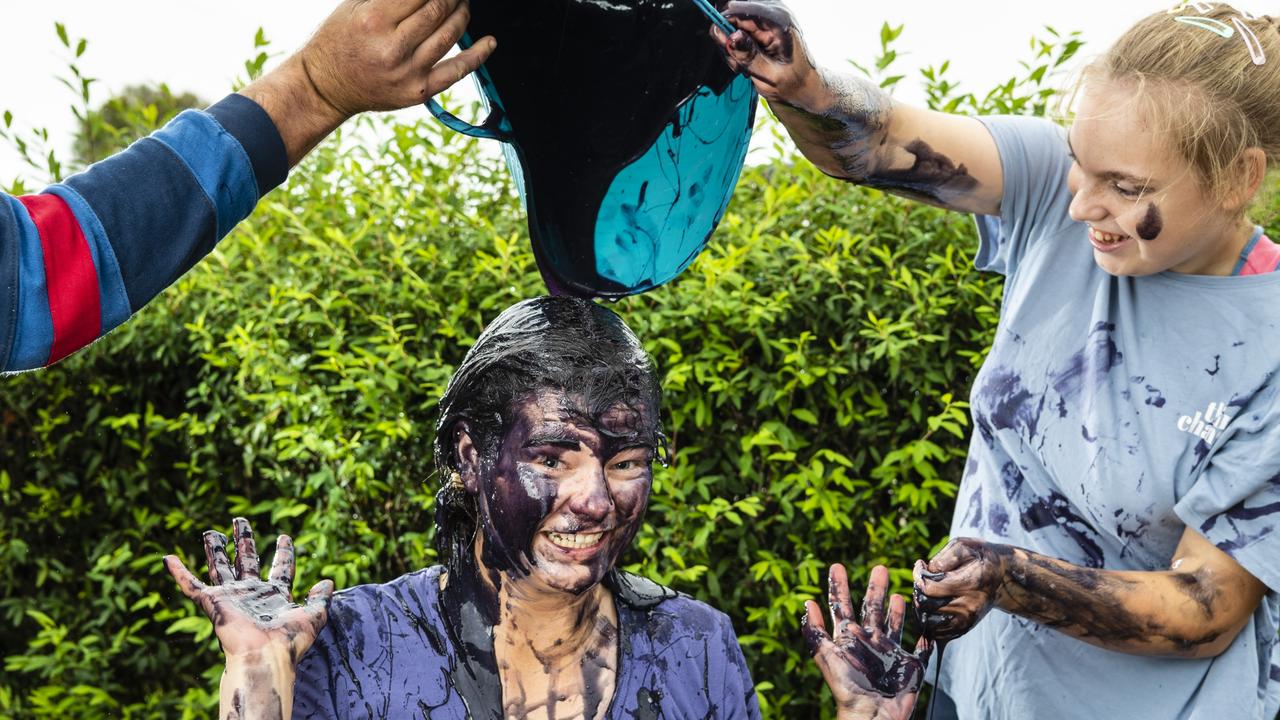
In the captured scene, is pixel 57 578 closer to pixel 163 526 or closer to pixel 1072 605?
pixel 163 526

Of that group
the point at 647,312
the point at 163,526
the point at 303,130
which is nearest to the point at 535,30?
the point at 303,130

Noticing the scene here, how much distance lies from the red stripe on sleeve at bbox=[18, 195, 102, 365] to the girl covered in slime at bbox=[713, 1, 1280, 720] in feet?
2.83

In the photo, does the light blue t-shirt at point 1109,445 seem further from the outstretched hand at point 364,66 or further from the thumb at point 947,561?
the outstretched hand at point 364,66

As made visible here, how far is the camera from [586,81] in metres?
1.52

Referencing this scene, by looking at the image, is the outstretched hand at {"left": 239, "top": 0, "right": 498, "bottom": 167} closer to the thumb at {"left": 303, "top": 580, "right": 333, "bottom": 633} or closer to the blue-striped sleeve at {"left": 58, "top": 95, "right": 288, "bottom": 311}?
the blue-striped sleeve at {"left": 58, "top": 95, "right": 288, "bottom": 311}

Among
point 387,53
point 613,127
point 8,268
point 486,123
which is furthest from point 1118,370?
point 8,268

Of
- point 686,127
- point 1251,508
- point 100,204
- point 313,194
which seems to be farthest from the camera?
point 313,194

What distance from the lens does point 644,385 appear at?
1724mm

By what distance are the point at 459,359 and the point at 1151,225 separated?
1886mm

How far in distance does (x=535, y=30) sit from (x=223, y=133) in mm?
430

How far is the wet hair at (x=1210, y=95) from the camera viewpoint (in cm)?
167

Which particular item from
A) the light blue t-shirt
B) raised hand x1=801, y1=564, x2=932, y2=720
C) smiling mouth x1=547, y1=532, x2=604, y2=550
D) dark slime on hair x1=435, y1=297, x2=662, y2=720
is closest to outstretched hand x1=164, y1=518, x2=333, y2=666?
dark slime on hair x1=435, y1=297, x2=662, y2=720

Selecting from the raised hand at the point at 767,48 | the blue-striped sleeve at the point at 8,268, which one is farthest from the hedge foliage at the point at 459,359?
the blue-striped sleeve at the point at 8,268

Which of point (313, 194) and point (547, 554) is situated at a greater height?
point (313, 194)
